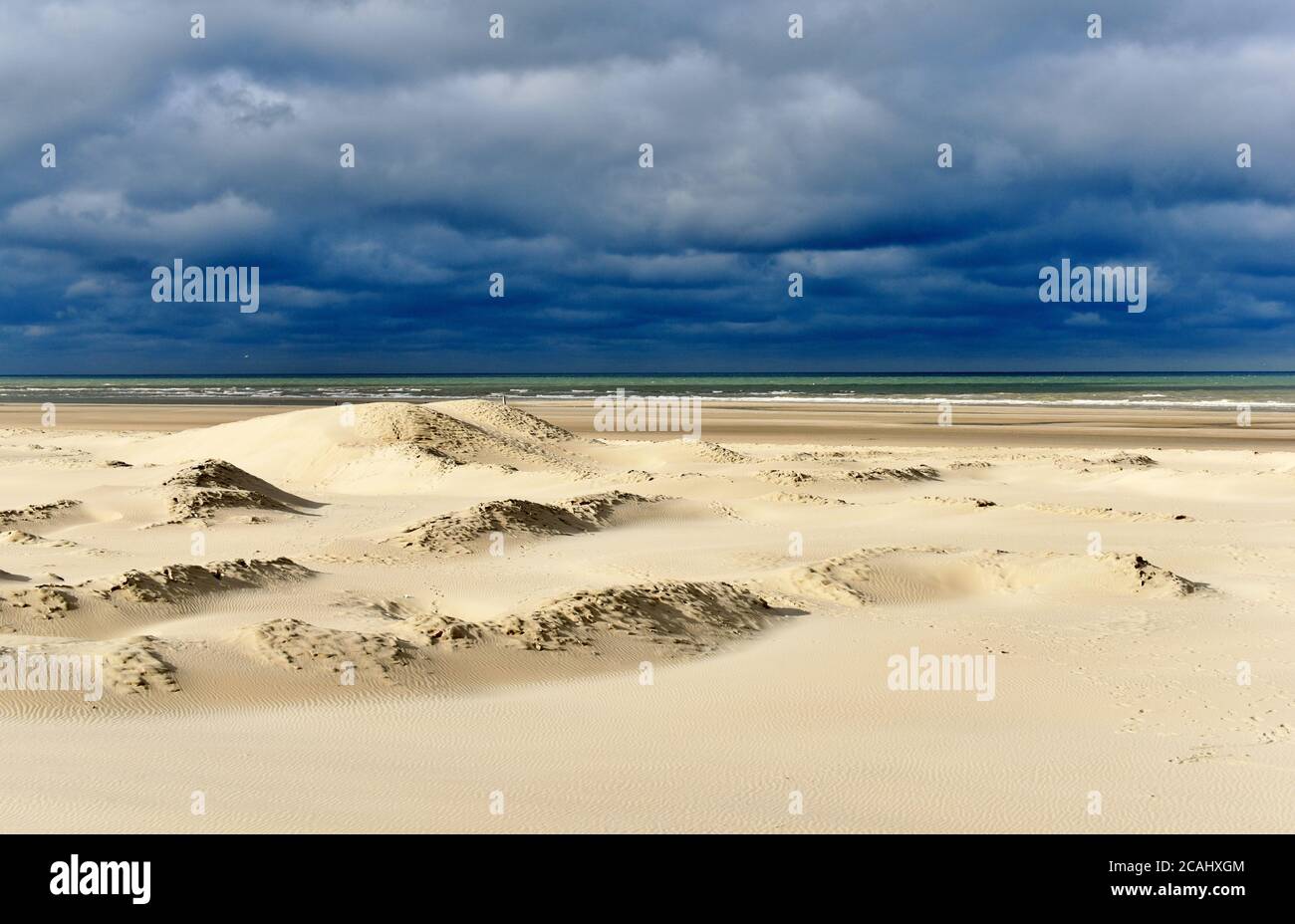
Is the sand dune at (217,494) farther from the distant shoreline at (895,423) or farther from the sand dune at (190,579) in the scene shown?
the distant shoreline at (895,423)

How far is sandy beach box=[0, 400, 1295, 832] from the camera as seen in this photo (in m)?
5.65

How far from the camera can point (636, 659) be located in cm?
881

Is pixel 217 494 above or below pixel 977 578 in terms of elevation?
above

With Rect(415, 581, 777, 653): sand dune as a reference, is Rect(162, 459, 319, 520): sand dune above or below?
above

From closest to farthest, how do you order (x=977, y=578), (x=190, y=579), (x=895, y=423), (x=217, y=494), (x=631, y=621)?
(x=631, y=621) → (x=190, y=579) → (x=977, y=578) → (x=217, y=494) → (x=895, y=423)

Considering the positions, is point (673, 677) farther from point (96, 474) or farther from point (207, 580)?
point (96, 474)

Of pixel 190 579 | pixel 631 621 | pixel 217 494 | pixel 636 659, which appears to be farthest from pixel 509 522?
pixel 636 659

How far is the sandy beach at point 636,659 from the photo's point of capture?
5652 mm

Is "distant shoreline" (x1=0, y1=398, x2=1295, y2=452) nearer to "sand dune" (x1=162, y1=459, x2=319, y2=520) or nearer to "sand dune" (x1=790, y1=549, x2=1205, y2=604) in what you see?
"sand dune" (x1=162, y1=459, x2=319, y2=520)

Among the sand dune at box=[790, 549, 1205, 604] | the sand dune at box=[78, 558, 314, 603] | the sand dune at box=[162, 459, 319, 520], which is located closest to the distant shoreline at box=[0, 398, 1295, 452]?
the sand dune at box=[162, 459, 319, 520]

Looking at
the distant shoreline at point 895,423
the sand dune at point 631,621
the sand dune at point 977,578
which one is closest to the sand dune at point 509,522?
the sand dune at point 631,621

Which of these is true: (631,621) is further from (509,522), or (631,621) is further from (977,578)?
(509,522)

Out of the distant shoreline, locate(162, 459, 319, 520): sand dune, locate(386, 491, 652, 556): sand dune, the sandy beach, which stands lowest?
the sandy beach
